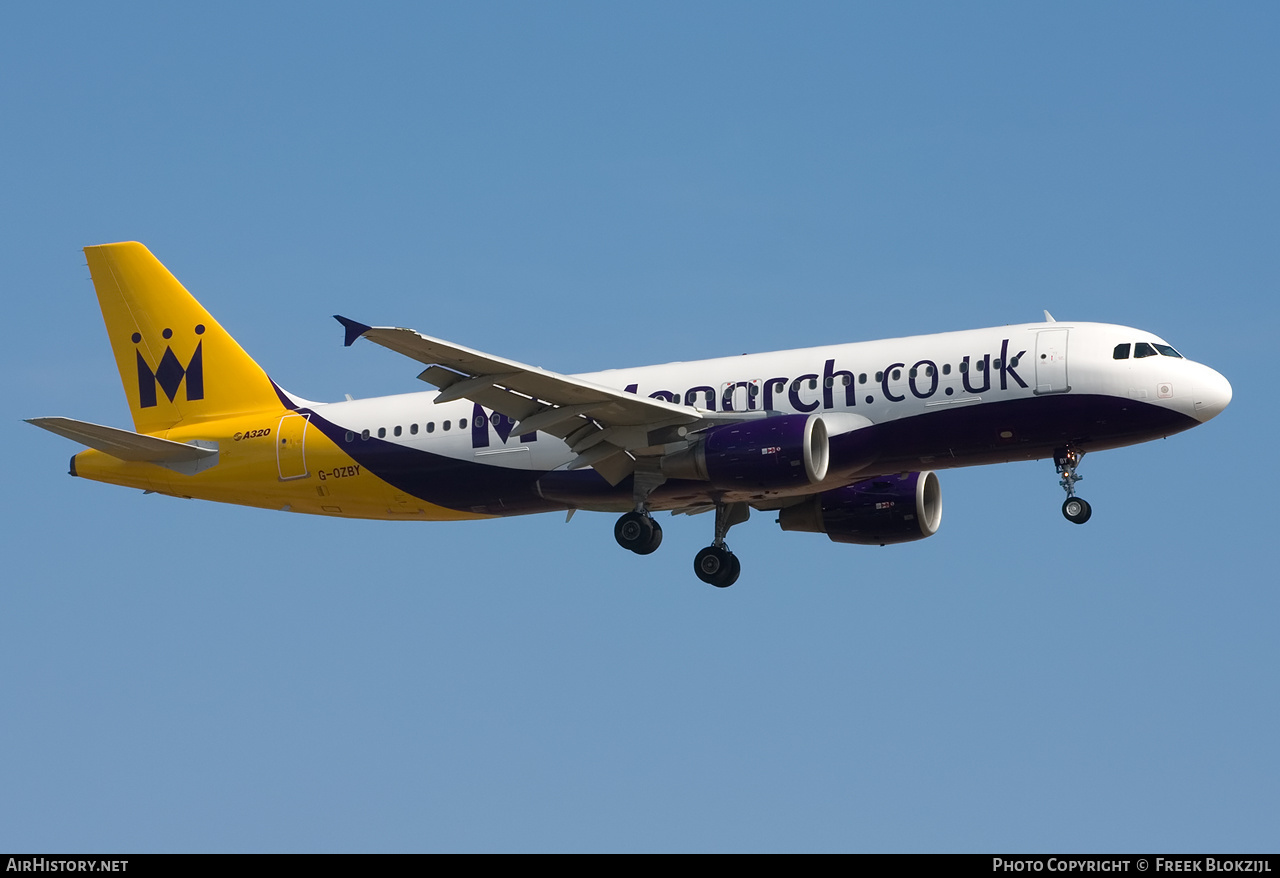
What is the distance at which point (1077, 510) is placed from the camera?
39.9 metres

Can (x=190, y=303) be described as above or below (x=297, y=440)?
above

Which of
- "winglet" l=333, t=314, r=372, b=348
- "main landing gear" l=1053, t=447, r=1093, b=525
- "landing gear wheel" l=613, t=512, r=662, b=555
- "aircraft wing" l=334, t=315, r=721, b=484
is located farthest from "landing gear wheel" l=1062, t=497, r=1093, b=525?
"winglet" l=333, t=314, r=372, b=348

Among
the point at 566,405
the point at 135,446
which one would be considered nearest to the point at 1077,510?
the point at 566,405

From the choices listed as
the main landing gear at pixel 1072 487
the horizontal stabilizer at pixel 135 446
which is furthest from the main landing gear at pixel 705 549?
the horizontal stabilizer at pixel 135 446

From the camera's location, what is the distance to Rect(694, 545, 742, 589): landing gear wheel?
144ft

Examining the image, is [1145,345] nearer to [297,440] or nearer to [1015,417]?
[1015,417]

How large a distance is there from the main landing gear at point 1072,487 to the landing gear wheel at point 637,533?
9.34 meters

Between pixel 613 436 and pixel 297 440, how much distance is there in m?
9.12

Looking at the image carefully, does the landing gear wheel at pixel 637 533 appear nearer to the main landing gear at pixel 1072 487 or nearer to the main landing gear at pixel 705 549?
the main landing gear at pixel 705 549

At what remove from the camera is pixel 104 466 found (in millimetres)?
45656

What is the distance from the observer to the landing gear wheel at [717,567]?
4391 cm
